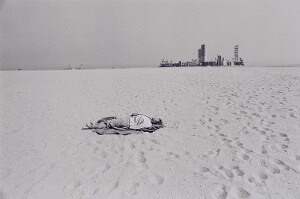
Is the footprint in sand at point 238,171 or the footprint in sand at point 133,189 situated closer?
the footprint in sand at point 133,189

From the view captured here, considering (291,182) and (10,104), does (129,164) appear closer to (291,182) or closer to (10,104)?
(291,182)

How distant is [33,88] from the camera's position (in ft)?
46.8

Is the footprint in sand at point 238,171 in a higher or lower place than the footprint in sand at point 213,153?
lower

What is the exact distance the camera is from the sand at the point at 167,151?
4012 millimetres

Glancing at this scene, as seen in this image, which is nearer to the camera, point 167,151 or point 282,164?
point 282,164

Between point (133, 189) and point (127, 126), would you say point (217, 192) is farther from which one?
point (127, 126)

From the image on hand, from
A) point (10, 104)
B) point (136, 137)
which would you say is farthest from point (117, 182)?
point (10, 104)

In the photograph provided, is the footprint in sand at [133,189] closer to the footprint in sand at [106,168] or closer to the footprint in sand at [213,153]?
the footprint in sand at [106,168]

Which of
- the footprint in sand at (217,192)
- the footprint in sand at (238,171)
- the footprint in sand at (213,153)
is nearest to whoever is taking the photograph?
the footprint in sand at (217,192)

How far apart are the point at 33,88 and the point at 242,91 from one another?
1143 cm

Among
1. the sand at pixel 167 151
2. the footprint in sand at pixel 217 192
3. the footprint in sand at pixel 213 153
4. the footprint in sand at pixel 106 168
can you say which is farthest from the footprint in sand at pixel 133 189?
the footprint in sand at pixel 213 153

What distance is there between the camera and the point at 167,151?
5270mm

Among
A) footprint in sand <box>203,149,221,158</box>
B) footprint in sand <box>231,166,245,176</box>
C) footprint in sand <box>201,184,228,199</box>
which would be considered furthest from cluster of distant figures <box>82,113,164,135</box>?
footprint in sand <box>201,184,228,199</box>

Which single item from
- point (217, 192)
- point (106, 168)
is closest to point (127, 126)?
point (106, 168)
